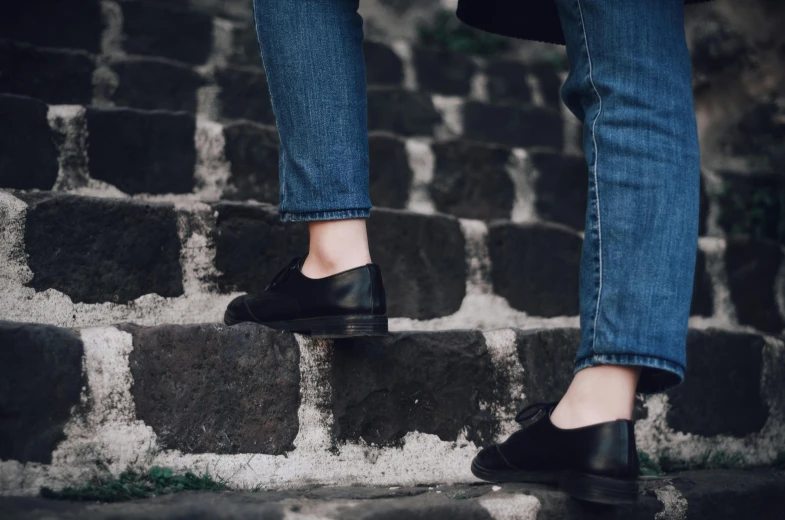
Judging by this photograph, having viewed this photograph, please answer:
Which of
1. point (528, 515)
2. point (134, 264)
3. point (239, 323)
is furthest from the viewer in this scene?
point (134, 264)

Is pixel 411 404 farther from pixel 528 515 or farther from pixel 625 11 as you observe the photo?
pixel 625 11

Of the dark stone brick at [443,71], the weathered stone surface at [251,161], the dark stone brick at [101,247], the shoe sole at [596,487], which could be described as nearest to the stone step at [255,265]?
the dark stone brick at [101,247]

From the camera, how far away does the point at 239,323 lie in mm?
1227

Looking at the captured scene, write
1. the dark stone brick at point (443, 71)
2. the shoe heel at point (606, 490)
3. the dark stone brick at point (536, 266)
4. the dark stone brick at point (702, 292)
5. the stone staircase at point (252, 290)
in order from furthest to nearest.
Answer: the dark stone brick at point (443, 71) < the dark stone brick at point (702, 292) < the dark stone brick at point (536, 266) < the stone staircase at point (252, 290) < the shoe heel at point (606, 490)

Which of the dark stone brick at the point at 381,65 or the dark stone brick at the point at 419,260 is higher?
the dark stone brick at the point at 381,65

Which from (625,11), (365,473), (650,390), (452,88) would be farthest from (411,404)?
(452,88)

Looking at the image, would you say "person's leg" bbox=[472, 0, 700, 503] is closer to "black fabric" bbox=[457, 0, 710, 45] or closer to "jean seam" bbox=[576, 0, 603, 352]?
"jean seam" bbox=[576, 0, 603, 352]

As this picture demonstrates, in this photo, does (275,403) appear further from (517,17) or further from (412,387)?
(517,17)

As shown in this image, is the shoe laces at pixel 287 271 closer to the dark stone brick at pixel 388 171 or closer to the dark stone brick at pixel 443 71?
the dark stone brick at pixel 388 171

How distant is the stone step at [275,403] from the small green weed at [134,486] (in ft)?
0.07

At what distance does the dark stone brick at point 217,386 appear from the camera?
3.69ft

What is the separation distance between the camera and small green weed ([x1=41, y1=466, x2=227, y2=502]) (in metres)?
1.01

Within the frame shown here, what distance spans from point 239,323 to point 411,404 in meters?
0.35

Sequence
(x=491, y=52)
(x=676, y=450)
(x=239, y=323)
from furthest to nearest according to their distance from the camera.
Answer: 1. (x=491, y=52)
2. (x=676, y=450)
3. (x=239, y=323)
